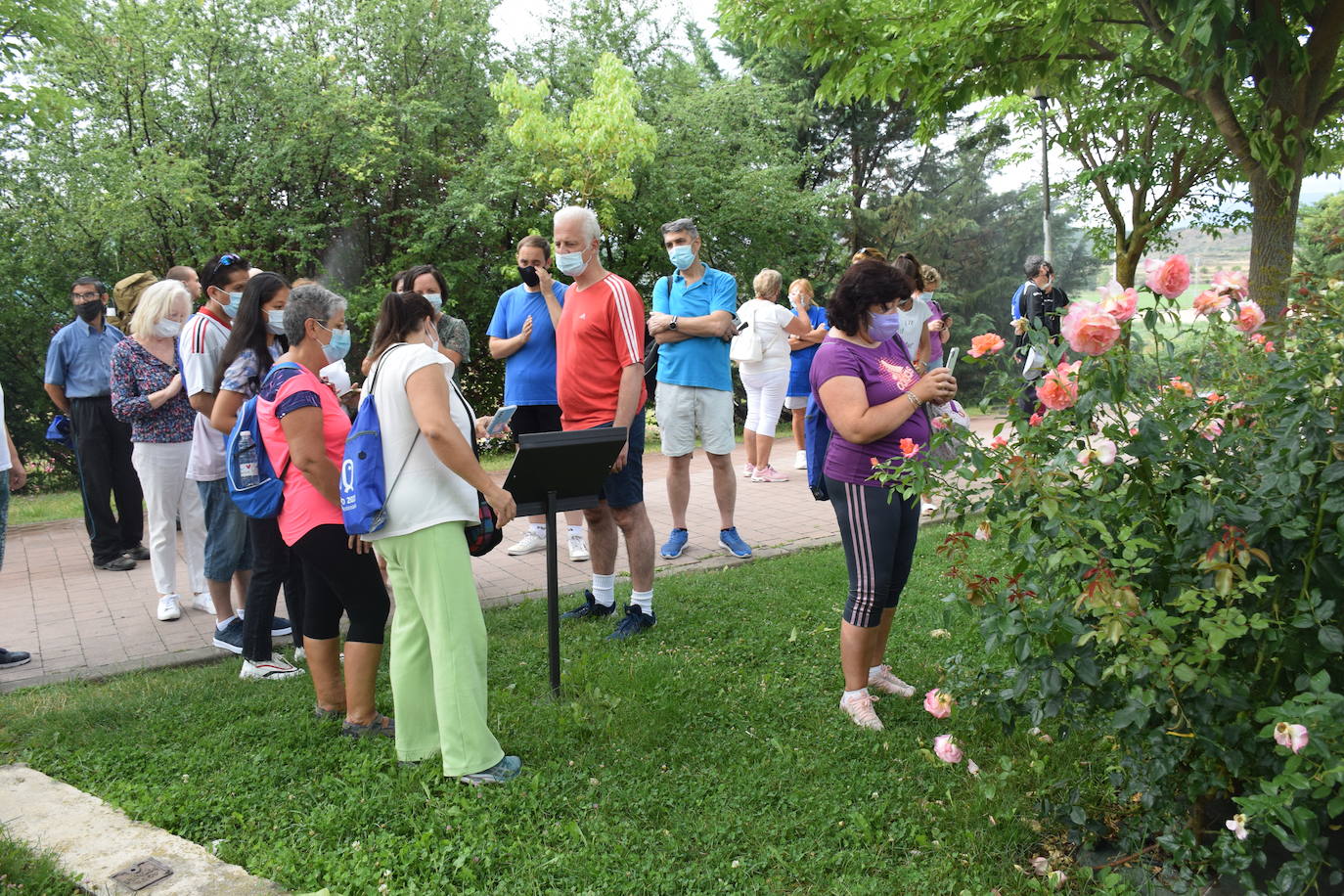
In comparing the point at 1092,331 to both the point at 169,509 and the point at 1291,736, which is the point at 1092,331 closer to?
the point at 1291,736

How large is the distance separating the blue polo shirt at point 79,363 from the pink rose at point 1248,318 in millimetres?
7400

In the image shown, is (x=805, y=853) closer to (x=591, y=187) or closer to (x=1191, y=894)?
(x=1191, y=894)

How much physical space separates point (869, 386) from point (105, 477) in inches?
247

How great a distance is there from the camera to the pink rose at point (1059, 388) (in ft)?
8.98

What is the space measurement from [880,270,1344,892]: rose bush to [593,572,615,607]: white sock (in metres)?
2.93

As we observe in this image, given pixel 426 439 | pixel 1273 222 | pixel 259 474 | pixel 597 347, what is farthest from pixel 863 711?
pixel 1273 222

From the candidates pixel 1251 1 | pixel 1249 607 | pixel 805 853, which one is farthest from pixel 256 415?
pixel 1251 1

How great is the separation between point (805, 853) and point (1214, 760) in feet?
4.11

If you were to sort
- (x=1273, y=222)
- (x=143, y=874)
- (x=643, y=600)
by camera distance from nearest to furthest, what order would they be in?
(x=143, y=874) → (x=643, y=600) → (x=1273, y=222)

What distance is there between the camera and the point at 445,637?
3.70m

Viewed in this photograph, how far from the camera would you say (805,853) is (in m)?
3.27

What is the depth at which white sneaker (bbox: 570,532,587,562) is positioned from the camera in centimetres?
720

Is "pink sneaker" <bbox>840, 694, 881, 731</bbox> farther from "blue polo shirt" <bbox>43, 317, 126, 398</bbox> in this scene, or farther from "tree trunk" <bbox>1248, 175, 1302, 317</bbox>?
"blue polo shirt" <bbox>43, 317, 126, 398</bbox>

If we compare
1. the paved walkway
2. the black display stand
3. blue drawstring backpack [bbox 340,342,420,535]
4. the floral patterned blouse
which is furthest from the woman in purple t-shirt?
the floral patterned blouse
